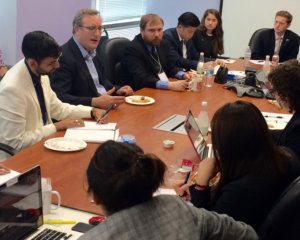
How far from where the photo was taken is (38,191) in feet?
5.73

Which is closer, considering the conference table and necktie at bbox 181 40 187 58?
the conference table

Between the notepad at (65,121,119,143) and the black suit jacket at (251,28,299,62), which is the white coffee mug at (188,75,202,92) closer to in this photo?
the notepad at (65,121,119,143)

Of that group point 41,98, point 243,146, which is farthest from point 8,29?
point 243,146

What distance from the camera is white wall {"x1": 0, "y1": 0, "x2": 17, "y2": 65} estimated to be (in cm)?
487

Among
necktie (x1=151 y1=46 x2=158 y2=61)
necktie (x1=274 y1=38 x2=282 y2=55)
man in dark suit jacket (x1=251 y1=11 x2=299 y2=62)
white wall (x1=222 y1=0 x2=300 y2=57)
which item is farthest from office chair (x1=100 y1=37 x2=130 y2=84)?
white wall (x1=222 y1=0 x2=300 y2=57)

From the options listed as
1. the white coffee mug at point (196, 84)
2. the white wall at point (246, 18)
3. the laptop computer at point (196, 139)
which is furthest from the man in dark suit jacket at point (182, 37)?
the white wall at point (246, 18)

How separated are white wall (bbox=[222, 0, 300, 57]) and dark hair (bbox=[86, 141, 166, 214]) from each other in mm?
7087

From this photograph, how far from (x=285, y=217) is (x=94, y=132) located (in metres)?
1.39

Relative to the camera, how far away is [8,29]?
16.2ft

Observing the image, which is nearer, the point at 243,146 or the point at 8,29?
the point at 243,146

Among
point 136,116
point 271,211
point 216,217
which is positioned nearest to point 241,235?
point 216,217

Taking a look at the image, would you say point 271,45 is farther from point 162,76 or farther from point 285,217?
point 285,217

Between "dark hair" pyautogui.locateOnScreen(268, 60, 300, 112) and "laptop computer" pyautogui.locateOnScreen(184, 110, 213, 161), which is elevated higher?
"dark hair" pyautogui.locateOnScreen(268, 60, 300, 112)

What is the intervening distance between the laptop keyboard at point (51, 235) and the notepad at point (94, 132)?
0.94 meters
